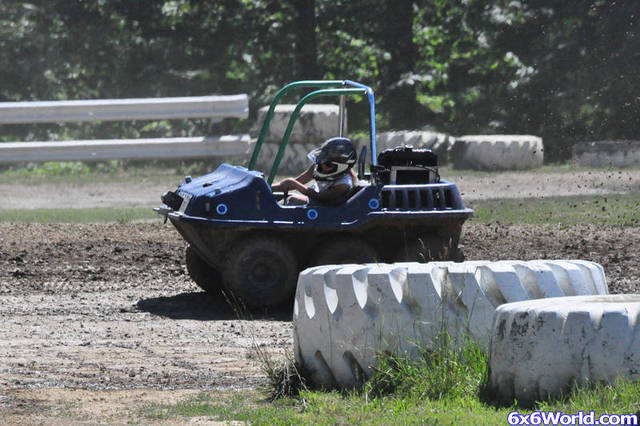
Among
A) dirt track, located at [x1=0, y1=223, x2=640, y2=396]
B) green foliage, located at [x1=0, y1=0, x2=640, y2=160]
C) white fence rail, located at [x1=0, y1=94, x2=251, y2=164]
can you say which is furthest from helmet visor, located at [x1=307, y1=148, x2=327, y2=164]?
green foliage, located at [x1=0, y1=0, x2=640, y2=160]

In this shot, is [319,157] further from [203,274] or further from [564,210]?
[564,210]

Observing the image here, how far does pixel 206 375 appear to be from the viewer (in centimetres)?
637

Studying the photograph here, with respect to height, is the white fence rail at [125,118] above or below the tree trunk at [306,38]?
below

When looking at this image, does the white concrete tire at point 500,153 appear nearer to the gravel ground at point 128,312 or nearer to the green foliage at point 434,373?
the gravel ground at point 128,312

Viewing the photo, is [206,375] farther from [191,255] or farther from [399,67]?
[399,67]

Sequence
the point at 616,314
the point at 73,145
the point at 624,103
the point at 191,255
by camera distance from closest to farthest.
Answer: the point at 616,314
the point at 191,255
the point at 73,145
the point at 624,103

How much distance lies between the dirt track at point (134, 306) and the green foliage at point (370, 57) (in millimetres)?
7793

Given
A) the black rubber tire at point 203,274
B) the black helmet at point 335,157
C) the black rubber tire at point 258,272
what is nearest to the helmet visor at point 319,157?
the black helmet at point 335,157

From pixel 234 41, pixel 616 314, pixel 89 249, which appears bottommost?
pixel 89 249

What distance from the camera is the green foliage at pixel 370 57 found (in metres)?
19.9

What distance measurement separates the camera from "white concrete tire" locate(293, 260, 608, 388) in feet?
18.4

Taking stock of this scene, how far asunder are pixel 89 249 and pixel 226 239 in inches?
120

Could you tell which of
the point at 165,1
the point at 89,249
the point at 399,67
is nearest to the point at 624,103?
the point at 399,67

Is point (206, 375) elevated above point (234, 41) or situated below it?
below
